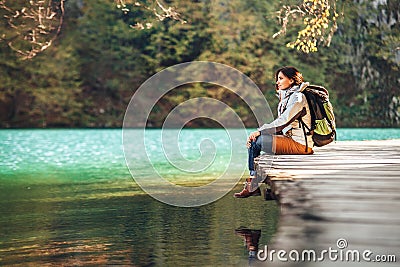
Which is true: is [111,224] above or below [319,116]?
below

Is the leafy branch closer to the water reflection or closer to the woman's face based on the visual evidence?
the woman's face

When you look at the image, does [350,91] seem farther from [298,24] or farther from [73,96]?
[73,96]

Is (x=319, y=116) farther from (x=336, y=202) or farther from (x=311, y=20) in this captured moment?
(x=311, y=20)

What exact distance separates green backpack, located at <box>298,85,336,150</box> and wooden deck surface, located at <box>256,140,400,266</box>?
0.81 ft

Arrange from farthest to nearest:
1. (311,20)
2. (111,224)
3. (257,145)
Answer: (311,20) < (257,145) < (111,224)

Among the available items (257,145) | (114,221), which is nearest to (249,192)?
(257,145)

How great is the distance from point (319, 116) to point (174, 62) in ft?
86.7

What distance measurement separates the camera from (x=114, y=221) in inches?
285

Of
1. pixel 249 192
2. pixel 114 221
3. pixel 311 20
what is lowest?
pixel 114 221

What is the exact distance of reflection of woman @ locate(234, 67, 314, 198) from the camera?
7418 millimetres

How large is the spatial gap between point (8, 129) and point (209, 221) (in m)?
24.3

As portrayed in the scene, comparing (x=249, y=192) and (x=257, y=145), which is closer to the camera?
(x=257, y=145)

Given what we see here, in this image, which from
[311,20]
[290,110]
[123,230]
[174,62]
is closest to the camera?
[123,230]

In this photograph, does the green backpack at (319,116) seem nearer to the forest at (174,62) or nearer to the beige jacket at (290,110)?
the beige jacket at (290,110)
